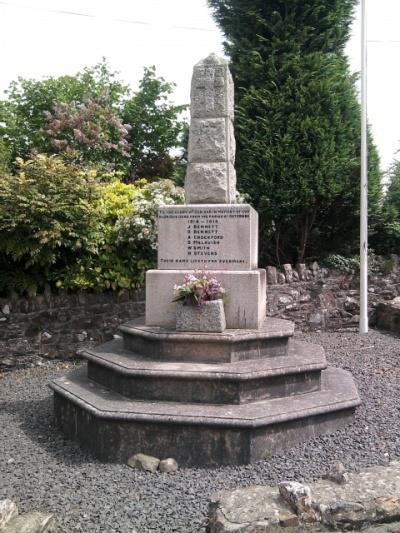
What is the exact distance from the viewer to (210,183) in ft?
17.6

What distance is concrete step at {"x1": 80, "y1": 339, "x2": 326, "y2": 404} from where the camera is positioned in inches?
161

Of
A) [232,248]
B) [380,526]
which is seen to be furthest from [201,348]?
[380,526]

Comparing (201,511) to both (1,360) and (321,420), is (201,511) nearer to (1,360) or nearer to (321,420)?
(321,420)

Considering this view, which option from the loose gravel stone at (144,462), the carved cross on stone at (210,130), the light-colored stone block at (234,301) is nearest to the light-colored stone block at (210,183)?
the carved cross on stone at (210,130)

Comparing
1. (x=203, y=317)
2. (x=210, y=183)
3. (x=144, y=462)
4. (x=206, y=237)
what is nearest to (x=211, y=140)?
(x=210, y=183)

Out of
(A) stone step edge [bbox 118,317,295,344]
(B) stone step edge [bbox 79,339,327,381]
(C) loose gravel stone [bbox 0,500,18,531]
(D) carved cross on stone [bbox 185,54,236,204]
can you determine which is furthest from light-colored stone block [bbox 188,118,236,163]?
(C) loose gravel stone [bbox 0,500,18,531]

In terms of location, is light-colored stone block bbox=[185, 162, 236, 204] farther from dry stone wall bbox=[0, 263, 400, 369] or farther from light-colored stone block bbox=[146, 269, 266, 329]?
dry stone wall bbox=[0, 263, 400, 369]

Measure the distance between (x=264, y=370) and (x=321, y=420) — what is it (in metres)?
0.64

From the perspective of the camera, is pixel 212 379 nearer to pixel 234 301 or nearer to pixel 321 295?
pixel 234 301

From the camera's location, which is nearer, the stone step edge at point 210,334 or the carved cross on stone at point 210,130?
the stone step edge at point 210,334

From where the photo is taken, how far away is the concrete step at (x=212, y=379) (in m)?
4.10

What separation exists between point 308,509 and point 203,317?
225cm

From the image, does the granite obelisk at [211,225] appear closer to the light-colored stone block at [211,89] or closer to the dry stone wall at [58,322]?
the light-colored stone block at [211,89]

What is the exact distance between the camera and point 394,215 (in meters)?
10.3
